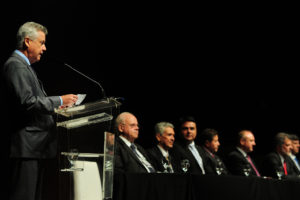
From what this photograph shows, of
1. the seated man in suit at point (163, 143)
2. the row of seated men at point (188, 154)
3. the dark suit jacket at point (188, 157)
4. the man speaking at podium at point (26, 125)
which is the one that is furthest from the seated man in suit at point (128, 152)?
the man speaking at podium at point (26, 125)

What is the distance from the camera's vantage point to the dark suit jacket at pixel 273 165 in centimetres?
533

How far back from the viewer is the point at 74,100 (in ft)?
7.00

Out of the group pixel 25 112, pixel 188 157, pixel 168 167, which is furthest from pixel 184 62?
pixel 25 112

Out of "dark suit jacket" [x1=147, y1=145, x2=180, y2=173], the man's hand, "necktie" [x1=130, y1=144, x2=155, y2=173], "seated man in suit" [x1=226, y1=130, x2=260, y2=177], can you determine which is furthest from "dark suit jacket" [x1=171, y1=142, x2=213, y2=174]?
the man's hand

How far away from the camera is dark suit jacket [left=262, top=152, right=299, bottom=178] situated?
533 cm

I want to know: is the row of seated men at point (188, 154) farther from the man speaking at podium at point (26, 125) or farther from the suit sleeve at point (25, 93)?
the suit sleeve at point (25, 93)

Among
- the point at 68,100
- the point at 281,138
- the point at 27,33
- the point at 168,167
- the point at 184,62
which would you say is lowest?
the point at 168,167

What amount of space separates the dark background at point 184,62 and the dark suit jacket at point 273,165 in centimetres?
90

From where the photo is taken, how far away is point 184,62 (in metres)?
6.01

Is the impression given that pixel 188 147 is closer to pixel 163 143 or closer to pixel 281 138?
pixel 163 143

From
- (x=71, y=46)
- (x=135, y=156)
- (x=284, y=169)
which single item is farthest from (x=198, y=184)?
(x=284, y=169)

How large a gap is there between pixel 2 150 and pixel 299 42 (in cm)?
516

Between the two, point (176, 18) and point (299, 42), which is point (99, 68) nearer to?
point (176, 18)

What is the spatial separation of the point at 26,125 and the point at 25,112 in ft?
0.22
